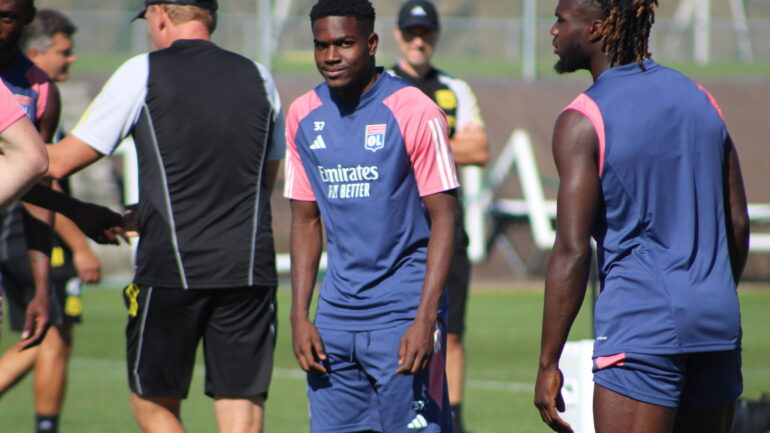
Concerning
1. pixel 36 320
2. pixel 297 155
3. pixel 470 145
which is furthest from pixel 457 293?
pixel 36 320

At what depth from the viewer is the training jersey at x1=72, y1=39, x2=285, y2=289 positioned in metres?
5.00

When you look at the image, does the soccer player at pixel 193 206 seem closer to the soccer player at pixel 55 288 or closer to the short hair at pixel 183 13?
the short hair at pixel 183 13

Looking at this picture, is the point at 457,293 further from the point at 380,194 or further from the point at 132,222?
the point at 380,194

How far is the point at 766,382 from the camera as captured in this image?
29.6 feet

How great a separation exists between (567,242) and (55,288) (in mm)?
4409

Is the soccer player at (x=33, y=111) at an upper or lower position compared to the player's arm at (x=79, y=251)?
upper

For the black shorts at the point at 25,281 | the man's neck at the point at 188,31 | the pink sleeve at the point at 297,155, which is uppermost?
the man's neck at the point at 188,31

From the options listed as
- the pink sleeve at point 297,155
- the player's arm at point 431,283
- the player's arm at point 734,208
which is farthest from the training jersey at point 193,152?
the player's arm at point 734,208

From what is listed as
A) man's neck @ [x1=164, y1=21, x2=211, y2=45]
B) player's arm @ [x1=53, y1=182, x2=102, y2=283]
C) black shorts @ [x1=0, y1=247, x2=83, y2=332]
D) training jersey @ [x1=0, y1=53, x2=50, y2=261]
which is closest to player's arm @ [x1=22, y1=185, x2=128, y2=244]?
training jersey @ [x1=0, y1=53, x2=50, y2=261]

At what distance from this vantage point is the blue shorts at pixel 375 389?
177 inches

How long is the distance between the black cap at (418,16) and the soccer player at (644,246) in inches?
150

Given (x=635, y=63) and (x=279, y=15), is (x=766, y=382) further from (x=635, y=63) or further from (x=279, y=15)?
(x=279, y=15)

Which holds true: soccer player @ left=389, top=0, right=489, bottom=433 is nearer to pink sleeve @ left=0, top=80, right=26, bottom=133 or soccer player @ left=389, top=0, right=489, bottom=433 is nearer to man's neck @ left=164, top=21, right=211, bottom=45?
man's neck @ left=164, top=21, right=211, bottom=45

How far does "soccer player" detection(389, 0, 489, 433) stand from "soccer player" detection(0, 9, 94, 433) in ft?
7.19
